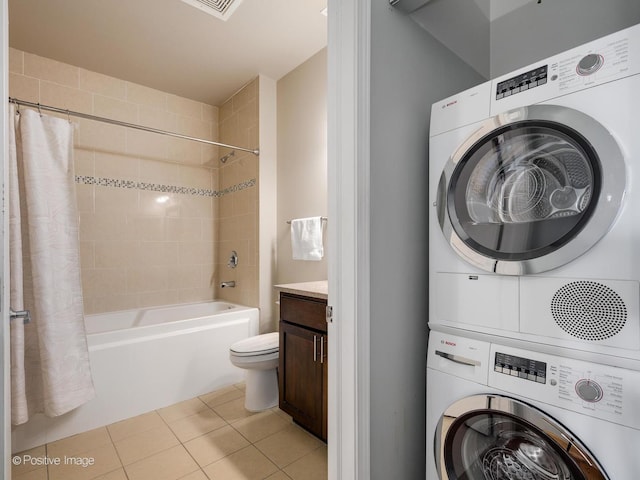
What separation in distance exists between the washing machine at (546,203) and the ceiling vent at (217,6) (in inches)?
62.9

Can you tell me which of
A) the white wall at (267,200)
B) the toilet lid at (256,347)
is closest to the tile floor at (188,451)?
the toilet lid at (256,347)

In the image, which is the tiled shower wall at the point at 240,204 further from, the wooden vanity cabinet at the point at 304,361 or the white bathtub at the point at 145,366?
the wooden vanity cabinet at the point at 304,361

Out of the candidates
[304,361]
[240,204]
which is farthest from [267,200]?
[304,361]

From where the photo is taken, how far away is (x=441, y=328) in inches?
47.1

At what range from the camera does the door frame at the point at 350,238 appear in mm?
1112

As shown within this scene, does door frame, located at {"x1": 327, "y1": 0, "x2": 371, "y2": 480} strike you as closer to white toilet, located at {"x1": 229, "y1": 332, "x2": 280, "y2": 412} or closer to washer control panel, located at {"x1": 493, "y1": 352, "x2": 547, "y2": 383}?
washer control panel, located at {"x1": 493, "y1": 352, "x2": 547, "y2": 383}

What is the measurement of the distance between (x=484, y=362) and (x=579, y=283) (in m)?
0.37

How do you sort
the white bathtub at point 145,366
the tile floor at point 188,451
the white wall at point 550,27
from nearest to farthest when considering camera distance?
the white wall at point 550,27, the tile floor at point 188,451, the white bathtub at point 145,366

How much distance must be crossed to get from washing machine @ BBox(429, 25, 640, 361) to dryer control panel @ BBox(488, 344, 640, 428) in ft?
0.18

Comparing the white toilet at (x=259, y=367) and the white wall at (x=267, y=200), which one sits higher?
the white wall at (x=267, y=200)

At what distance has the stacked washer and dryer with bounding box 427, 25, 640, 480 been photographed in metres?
0.84

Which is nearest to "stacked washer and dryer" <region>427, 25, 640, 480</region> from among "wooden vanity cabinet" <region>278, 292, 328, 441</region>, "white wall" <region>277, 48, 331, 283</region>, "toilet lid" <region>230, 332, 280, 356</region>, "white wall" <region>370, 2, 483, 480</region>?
"white wall" <region>370, 2, 483, 480</region>

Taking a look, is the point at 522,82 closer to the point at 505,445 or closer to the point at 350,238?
the point at 350,238

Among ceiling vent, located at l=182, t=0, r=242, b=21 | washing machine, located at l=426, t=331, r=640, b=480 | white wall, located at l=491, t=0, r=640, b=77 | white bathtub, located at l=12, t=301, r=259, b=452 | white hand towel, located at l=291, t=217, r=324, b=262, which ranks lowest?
white bathtub, located at l=12, t=301, r=259, b=452
